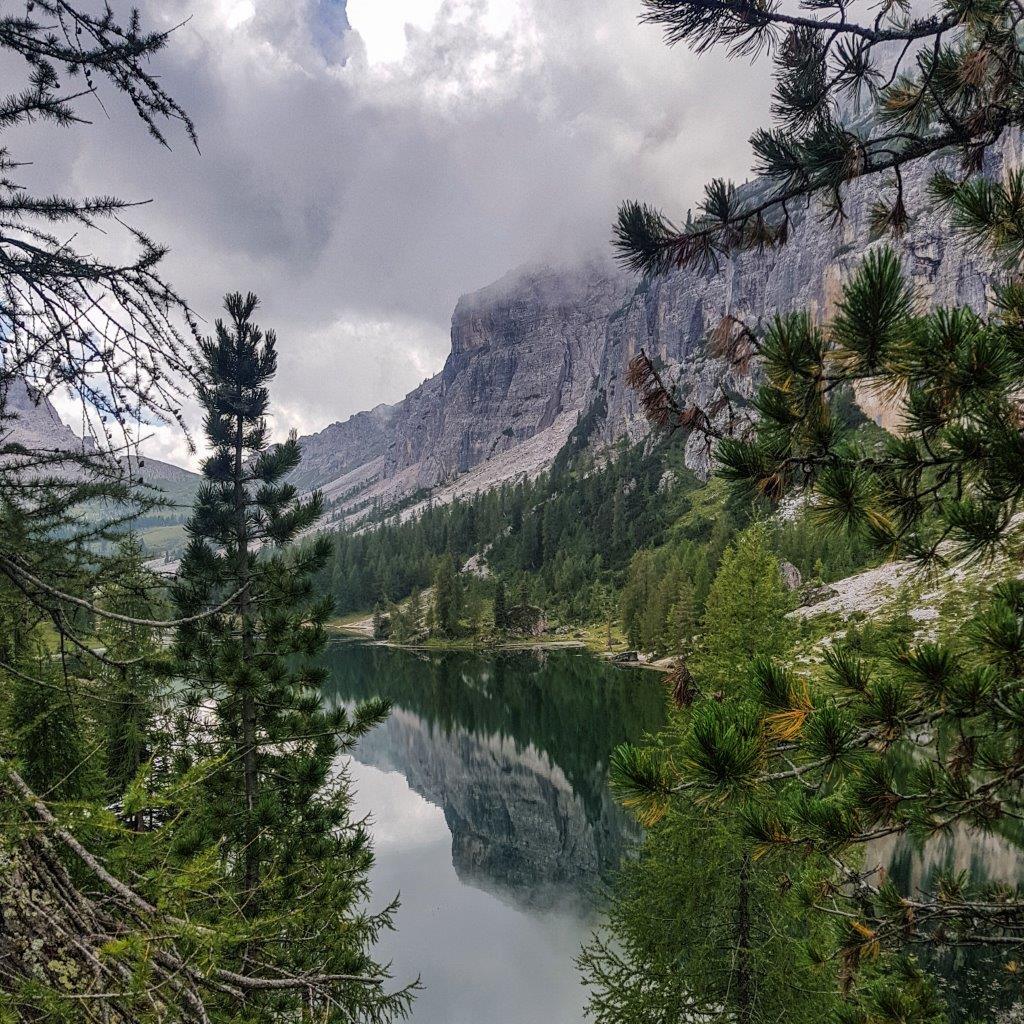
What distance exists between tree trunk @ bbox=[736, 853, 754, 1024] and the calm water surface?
992 cm

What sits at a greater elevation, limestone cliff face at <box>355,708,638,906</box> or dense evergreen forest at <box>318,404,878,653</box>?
dense evergreen forest at <box>318,404,878,653</box>

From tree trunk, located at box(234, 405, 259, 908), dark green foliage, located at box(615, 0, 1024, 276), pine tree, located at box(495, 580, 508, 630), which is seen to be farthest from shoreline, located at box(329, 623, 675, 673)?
dark green foliage, located at box(615, 0, 1024, 276)

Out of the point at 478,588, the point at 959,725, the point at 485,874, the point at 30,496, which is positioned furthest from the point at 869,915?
the point at 478,588

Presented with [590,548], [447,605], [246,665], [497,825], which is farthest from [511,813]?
[590,548]

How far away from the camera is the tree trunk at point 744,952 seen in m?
10.3

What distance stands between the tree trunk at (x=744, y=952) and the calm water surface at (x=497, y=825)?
9922 mm

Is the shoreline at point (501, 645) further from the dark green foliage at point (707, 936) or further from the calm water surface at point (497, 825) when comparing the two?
the dark green foliage at point (707, 936)

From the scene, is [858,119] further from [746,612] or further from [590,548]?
[590,548]

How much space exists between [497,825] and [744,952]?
80.7ft

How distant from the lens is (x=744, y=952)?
420 inches

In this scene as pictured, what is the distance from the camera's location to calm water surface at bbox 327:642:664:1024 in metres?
20.7

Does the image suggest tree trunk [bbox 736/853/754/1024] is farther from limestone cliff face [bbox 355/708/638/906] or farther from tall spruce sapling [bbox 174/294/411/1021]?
limestone cliff face [bbox 355/708/638/906]

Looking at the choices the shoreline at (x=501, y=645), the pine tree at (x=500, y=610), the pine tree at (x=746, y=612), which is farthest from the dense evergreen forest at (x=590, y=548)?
the pine tree at (x=746, y=612)

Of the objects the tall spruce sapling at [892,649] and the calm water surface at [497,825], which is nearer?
the tall spruce sapling at [892,649]
